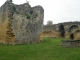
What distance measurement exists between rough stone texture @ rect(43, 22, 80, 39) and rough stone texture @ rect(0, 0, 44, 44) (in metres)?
13.1

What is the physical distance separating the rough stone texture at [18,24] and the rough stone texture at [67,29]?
1311cm

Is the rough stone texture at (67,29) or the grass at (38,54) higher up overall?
the rough stone texture at (67,29)

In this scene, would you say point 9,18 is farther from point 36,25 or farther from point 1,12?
point 36,25

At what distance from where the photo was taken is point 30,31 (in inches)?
614

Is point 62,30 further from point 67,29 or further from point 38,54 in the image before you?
point 38,54

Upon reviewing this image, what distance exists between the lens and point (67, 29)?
99.2 ft

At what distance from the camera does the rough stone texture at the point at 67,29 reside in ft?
94.9

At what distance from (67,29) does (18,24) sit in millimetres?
17323

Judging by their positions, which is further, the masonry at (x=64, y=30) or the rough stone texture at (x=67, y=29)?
the masonry at (x=64, y=30)

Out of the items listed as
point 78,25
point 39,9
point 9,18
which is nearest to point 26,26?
point 9,18

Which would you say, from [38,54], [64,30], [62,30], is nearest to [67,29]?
[64,30]

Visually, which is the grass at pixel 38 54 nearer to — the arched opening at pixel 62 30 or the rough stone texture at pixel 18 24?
the rough stone texture at pixel 18 24

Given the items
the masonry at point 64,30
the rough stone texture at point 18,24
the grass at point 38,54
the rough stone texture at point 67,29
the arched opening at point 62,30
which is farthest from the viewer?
the arched opening at point 62,30

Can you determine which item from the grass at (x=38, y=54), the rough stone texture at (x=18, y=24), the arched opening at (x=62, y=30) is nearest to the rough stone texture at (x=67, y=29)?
the arched opening at (x=62, y=30)
